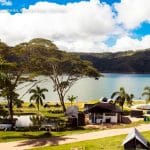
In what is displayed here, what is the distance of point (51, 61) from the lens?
76.9 meters

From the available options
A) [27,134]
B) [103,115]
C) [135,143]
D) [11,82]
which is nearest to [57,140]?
[27,134]

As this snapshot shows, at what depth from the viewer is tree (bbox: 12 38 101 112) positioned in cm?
7031

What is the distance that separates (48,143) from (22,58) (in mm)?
25556

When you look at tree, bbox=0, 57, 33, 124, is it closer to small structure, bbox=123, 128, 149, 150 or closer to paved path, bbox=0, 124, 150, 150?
paved path, bbox=0, 124, 150, 150

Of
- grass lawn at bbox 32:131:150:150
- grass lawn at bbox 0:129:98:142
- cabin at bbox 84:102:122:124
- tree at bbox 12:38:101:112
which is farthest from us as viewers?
cabin at bbox 84:102:122:124

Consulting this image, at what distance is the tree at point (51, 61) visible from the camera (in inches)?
2768

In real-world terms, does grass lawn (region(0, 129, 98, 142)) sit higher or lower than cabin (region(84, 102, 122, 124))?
lower

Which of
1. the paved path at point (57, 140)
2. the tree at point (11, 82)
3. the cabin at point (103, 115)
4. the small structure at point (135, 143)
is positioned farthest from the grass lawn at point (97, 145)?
the cabin at point (103, 115)

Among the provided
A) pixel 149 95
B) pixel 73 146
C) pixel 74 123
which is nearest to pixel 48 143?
pixel 73 146

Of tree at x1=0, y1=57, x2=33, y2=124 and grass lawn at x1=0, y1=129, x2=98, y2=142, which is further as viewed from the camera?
tree at x1=0, y1=57, x2=33, y2=124

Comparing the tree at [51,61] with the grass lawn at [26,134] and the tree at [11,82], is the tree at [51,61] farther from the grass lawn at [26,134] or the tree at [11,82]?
the grass lawn at [26,134]

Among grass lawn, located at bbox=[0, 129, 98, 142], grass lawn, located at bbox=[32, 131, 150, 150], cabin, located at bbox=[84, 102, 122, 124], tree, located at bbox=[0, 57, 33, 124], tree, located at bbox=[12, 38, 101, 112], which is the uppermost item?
tree, located at bbox=[12, 38, 101, 112]

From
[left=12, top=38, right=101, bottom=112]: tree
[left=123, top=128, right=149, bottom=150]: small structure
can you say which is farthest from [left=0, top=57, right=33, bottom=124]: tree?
[left=123, top=128, right=149, bottom=150]: small structure

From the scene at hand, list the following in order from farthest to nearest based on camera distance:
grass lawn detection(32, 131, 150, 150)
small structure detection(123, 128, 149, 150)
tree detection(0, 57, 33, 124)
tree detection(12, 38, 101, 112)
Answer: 1. tree detection(12, 38, 101, 112)
2. tree detection(0, 57, 33, 124)
3. grass lawn detection(32, 131, 150, 150)
4. small structure detection(123, 128, 149, 150)
